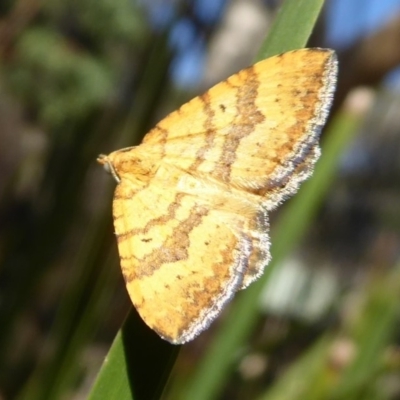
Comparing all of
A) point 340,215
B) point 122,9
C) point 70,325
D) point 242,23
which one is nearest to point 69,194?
point 70,325

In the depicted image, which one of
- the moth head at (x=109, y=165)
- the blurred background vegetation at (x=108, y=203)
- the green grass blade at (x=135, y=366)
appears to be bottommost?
the blurred background vegetation at (x=108, y=203)

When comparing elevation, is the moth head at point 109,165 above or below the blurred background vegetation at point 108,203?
above

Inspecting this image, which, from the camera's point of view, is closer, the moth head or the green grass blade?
the green grass blade

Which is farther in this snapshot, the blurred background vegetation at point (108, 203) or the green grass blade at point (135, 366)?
the blurred background vegetation at point (108, 203)

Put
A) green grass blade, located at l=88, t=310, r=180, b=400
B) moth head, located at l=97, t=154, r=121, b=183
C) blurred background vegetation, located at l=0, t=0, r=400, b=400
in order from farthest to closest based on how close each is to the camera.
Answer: blurred background vegetation, located at l=0, t=0, r=400, b=400 → moth head, located at l=97, t=154, r=121, b=183 → green grass blade, located at l=88, t=310, r=180, b=400

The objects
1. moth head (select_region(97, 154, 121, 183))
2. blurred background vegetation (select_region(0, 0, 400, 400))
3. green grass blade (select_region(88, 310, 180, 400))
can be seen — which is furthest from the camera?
blurred background vegetation (select_region(0, 0, 400, 400))

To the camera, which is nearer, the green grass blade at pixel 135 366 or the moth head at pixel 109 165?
the green grass blade at pixel 135 366

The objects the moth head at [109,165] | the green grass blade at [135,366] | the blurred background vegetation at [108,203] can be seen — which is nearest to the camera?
the green grass blade at [135,366]

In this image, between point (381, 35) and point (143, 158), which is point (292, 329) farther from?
point (143, 158)

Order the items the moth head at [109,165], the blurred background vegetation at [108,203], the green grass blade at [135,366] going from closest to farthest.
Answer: the green grass blade at [135,366]
the moth head at [109,165]
the blurred background vegetation at [108,203]
